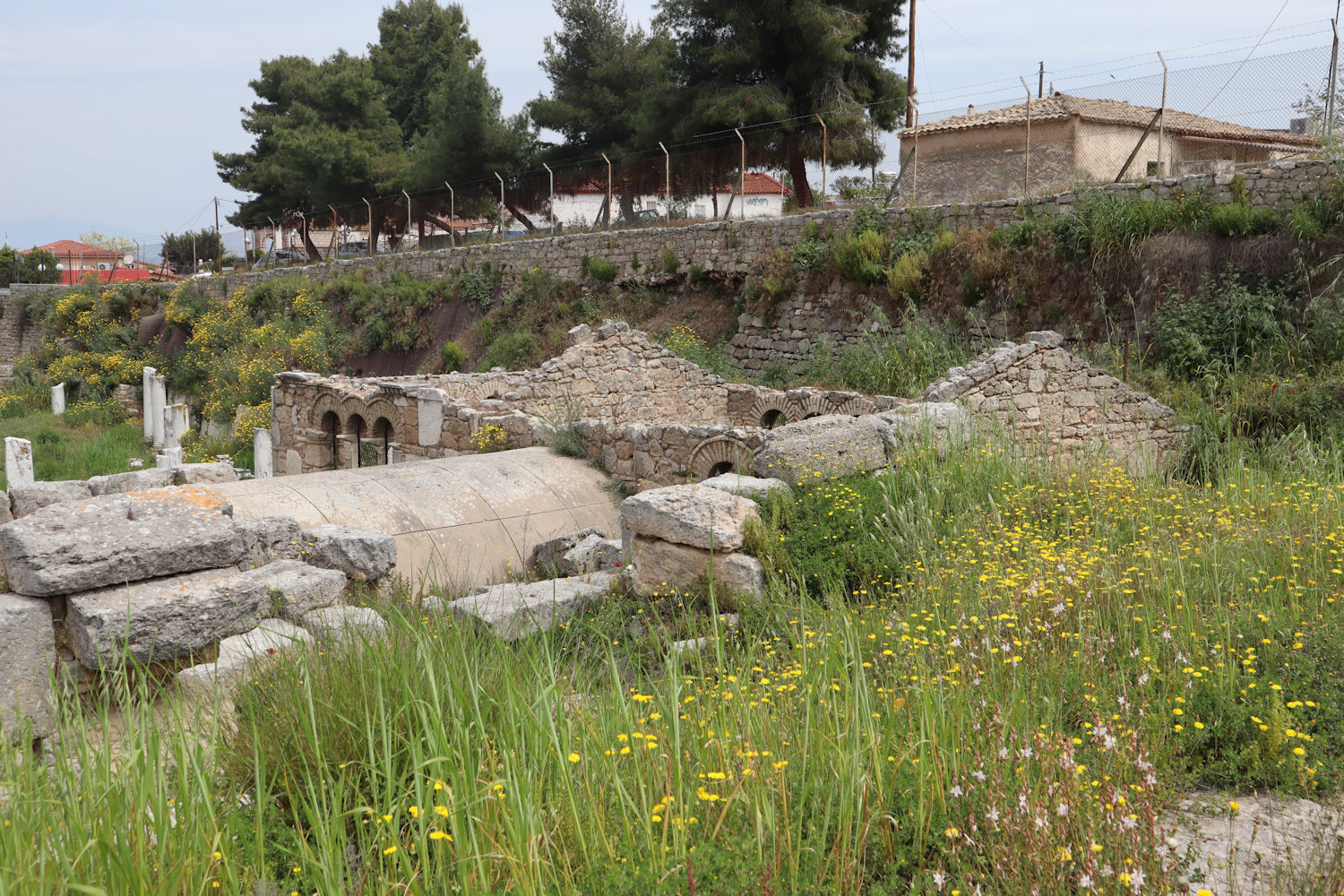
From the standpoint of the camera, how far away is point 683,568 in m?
6.25

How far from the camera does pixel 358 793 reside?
2588 millimetres

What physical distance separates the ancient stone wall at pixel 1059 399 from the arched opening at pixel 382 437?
8.02m

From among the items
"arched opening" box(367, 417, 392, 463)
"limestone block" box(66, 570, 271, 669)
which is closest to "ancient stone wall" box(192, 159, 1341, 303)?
"arched opening" box(367, 417, 392, 463)

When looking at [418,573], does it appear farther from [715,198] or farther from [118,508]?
[715,198]

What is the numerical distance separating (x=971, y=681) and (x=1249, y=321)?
1033cm

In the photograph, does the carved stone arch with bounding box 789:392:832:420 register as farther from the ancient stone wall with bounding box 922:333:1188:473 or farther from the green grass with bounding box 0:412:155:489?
the green grass with bounding box 0:412:155:489

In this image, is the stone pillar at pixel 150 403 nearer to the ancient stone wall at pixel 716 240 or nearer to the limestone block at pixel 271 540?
the ancient stone wall at pixel 716 240

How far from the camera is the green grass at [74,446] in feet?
63.9

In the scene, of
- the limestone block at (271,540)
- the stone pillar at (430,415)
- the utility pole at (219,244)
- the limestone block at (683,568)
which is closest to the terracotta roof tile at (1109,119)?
the stone pillar at (430,415)

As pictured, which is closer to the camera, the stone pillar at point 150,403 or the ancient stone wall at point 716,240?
the ancient stone wall at point 716,240

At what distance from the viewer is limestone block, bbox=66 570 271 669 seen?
434 centimetres

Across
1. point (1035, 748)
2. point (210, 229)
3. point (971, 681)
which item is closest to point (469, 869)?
point (1035, 748)

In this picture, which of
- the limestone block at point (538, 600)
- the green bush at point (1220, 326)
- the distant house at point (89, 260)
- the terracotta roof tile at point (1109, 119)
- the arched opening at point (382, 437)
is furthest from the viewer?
the distant house at point (89, 260)

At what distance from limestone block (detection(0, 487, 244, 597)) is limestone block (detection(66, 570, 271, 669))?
95mm
